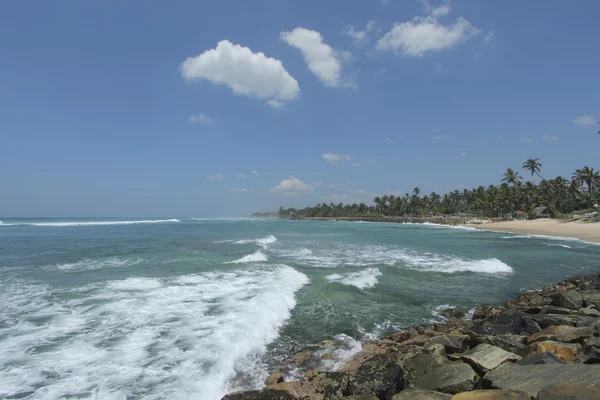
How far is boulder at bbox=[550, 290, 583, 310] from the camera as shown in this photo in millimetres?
11362

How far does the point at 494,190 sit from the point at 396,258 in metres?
91.6

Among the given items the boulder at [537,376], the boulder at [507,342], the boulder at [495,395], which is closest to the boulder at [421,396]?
the boulder at [495,395]

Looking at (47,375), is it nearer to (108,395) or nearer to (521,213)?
(108,395)

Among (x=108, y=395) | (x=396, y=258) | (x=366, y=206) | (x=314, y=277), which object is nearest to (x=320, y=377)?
(x=108, y=395)

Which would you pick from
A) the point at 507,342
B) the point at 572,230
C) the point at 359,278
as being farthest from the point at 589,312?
the point at 572,230

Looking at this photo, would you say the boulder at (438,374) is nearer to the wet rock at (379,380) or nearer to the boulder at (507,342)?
the wet rock at (379,380)

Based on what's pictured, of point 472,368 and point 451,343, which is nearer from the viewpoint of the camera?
point 472,368

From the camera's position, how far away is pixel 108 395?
6.48m

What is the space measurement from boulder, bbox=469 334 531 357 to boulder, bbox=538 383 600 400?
2.93 m

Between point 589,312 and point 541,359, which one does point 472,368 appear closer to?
point 541,359

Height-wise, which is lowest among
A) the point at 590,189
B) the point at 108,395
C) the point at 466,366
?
the point at 108,395

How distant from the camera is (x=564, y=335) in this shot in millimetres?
7730

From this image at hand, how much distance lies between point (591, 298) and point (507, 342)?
7.21 m

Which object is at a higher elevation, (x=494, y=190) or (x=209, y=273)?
(x=494, y=190)
